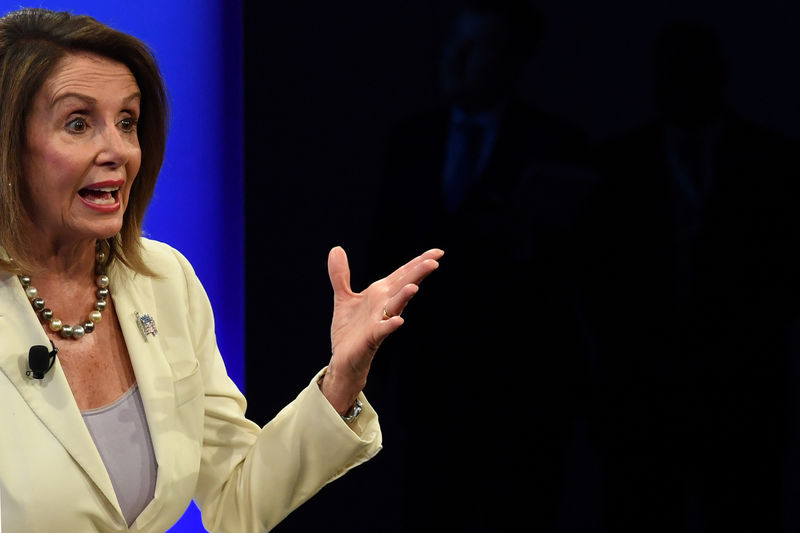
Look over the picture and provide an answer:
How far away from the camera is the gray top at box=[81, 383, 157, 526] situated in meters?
1.65

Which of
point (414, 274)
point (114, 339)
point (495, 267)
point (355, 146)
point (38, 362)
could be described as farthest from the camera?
point (355, 146)

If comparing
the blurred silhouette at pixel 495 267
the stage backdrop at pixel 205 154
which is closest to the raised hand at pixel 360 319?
the blurred silhouette at pixel 495 267

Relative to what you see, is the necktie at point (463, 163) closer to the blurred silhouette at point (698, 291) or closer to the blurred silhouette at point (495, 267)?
the blurred silhouette at point (495, 267)

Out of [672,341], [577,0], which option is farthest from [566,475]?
[577,0]

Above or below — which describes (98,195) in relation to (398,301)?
above

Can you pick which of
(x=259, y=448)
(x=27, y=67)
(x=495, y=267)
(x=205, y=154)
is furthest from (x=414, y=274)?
(x=205, y=154)

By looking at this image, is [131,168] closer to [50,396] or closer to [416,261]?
[50,396]

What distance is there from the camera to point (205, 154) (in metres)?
2.97

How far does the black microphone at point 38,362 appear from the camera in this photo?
5.12 ft

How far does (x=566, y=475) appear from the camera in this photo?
265cm

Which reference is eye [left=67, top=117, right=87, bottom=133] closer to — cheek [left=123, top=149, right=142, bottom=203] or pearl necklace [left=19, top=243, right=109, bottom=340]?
cheek [left=123, top=149, right=142, bottom=203]

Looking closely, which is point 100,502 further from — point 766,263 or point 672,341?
point 766,263

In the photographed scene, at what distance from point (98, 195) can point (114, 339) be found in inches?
10.9

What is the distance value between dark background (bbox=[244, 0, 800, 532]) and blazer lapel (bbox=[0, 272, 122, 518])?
1.26 meters
